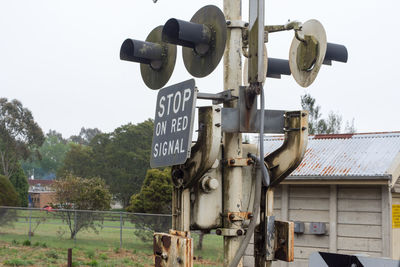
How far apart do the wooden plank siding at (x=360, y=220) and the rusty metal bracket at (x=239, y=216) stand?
5.51 meters

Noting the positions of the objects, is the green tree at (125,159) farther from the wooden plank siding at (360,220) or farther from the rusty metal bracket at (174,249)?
the rusty metal bracket at (174,249)

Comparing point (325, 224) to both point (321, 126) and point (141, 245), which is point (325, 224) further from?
point (321, 126)

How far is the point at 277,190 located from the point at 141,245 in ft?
36.6

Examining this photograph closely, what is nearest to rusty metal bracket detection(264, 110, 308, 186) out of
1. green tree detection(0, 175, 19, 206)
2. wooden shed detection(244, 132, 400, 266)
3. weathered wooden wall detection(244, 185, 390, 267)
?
wooden shed detection(244, 132, 400, 266)

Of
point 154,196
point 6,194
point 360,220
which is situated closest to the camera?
point 360,220

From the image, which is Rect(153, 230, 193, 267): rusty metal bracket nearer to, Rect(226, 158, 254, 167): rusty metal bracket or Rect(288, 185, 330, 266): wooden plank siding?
Rect(226, 158, 254, 167): rusty metal bracket

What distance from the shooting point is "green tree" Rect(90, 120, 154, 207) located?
180 feet

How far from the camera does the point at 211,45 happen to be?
445 centimetres

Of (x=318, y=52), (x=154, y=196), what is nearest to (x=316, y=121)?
(x=154, y=196)

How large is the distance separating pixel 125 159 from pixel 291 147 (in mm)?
52134

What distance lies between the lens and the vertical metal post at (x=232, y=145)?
4332 mm

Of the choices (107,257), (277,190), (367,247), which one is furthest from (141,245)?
(367,247)

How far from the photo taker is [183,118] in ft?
13.4

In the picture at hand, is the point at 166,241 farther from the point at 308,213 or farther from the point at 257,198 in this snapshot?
the point at 308,213
